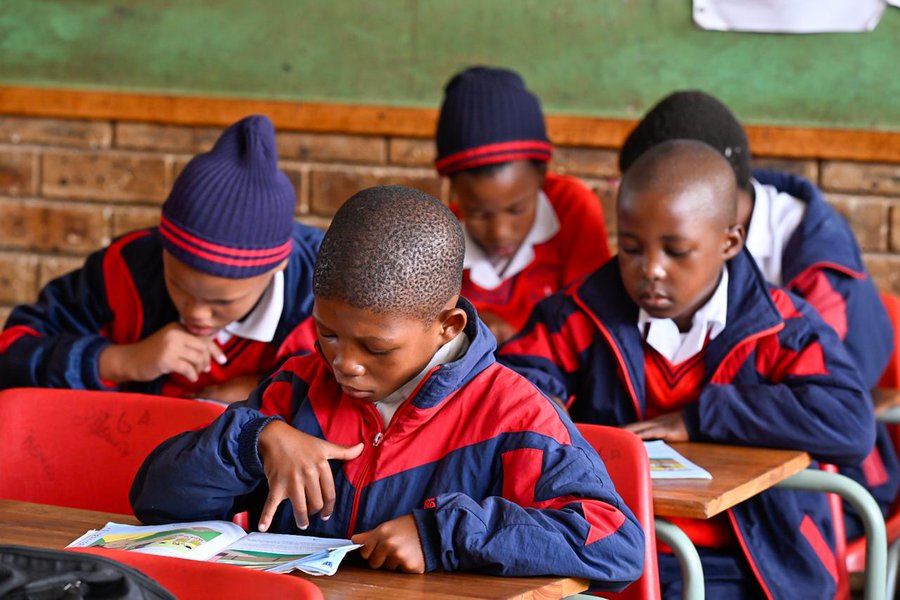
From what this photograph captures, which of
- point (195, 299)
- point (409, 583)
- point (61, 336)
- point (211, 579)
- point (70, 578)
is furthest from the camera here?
point (61, 336)

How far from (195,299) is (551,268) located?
1115 mm

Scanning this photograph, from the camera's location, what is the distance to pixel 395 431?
6.05 feet

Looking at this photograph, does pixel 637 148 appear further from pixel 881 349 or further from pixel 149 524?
pixel 149 524

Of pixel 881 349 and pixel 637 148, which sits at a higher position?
pixel 637 148

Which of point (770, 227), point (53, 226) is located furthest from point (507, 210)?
point (53, 226)

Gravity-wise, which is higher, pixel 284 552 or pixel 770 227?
pixel 770 227

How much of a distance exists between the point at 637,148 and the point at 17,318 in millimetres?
1588

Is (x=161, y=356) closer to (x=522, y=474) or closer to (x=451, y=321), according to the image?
(x=451, y=321)

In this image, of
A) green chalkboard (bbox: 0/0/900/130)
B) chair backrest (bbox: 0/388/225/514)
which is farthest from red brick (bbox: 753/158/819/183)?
chair backrest (bbox: 0/388/225/514)

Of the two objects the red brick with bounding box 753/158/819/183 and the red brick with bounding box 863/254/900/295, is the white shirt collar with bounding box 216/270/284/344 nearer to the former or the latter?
the red brick with bounding box 753/158/819/183

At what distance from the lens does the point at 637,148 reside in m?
3.22

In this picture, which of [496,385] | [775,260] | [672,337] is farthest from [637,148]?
[496,385]

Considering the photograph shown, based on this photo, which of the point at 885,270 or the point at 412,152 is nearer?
the point at 885,270

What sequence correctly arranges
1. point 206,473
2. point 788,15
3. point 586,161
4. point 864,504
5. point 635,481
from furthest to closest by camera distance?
point 586,161 → point 788,15 → point 864,504 → point 635,481 → point 206,473
